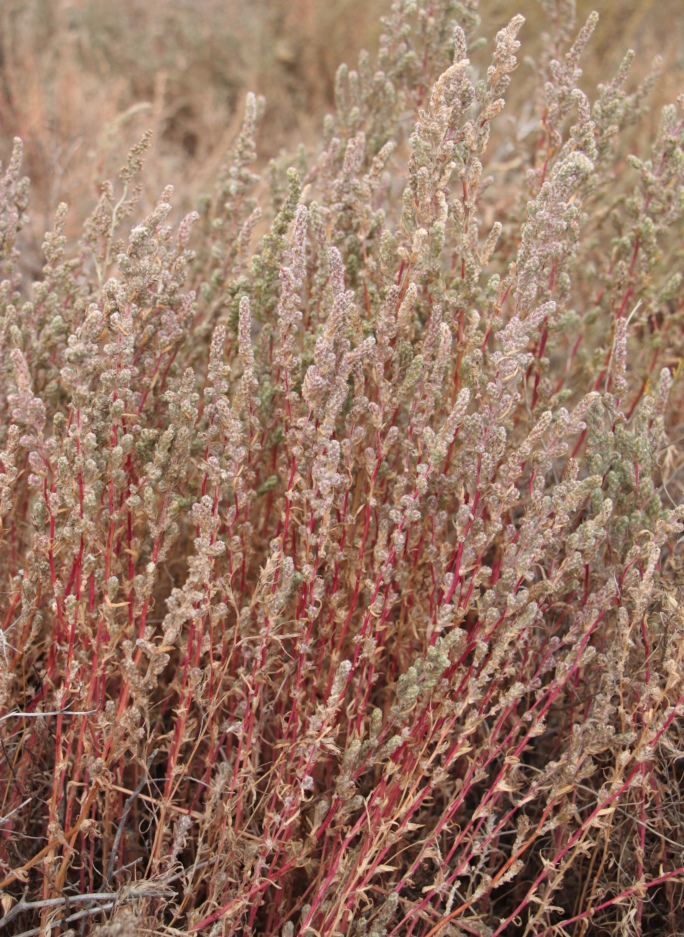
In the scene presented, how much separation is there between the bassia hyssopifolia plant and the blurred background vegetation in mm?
2712

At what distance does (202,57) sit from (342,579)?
17.2ft

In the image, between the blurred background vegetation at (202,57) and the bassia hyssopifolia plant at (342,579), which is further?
the blurred background vegetation at (202,57)

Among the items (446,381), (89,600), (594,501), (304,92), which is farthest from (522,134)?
(304,92)

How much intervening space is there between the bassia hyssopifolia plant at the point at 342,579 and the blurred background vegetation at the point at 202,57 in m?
2.71

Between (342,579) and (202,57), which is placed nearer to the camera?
(342,579)

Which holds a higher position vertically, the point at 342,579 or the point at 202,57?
the point at 202,57

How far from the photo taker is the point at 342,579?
1.62 meters

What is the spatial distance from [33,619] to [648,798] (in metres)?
1.28

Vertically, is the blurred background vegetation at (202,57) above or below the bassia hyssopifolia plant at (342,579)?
above

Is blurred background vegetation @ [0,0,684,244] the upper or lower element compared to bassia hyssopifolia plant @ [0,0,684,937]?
upper

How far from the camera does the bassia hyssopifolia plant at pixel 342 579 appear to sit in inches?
52.8

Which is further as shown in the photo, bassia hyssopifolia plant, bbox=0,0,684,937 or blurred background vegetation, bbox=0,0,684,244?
blurred background vegetation, bbox=0,0,684,244

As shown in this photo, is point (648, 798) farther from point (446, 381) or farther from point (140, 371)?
point (140, 371)

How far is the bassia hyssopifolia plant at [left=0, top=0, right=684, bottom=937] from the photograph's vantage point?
134 centimetres
